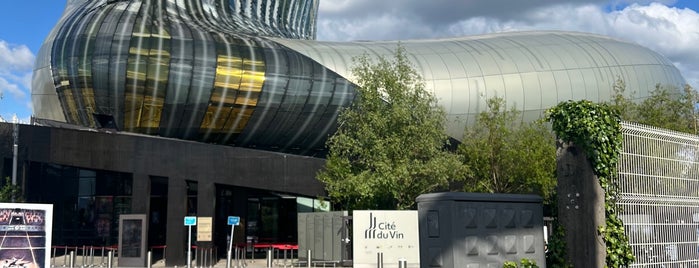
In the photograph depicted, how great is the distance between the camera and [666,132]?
14.4 meters

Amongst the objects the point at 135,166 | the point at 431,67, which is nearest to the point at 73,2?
the point at 135,166

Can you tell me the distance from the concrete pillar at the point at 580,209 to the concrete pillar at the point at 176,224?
823 inches

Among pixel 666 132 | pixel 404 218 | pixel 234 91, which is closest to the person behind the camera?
pixel 666 132

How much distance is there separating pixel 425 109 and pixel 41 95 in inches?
984

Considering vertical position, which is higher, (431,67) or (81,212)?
(431,67)

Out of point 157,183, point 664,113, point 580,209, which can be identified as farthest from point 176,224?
point 664,113

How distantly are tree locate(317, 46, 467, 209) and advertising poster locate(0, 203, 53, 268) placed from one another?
1569 cm

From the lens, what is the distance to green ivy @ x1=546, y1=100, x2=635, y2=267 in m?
12.8

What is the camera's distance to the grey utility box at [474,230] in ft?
35.9

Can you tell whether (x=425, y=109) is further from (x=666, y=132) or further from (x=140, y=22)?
(x=140, y=22)

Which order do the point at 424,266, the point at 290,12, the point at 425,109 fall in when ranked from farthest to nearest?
the point at 290,12 → the point at 425,109 → the point at 424,266

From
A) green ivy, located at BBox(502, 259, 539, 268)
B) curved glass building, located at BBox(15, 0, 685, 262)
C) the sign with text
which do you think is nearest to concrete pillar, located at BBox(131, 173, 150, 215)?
Result: curved glass building, located at BBox(15, 0, 685, 262)

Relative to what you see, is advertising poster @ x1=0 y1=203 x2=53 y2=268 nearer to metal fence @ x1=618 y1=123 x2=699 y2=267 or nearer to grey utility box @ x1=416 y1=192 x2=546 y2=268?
grey utility box @ x1=416 y1=192 x2=546 y2=268

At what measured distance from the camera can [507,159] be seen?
3103 cm
